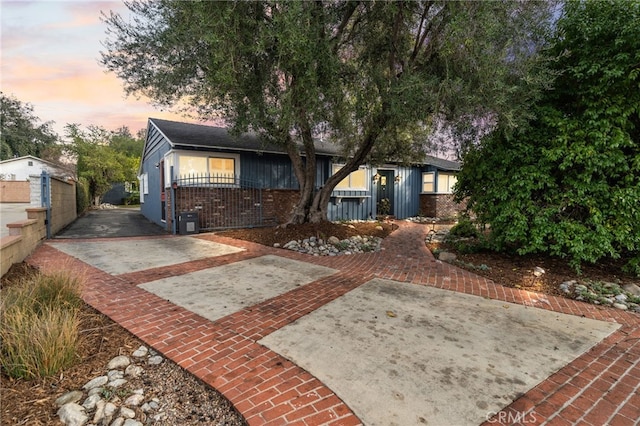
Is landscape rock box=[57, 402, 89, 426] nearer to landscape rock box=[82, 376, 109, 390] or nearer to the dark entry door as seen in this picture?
landscape rock box=[82, 376, 109, 390]

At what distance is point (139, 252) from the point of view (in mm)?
6613

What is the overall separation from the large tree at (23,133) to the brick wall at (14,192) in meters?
10.4

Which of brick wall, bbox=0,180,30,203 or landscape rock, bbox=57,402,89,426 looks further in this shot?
brick wall, bbox=0,180,30,203

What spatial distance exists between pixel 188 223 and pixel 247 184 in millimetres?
2539

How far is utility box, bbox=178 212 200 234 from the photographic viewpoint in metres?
9.31

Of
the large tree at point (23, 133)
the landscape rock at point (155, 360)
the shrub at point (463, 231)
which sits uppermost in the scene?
the large tree at point (23, 133)

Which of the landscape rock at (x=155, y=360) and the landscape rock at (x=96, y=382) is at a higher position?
the landscape rock at (x=96, y=382)

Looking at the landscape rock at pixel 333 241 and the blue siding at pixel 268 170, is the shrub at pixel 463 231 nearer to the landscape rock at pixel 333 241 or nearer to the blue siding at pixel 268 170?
the landscape rock at pixel 333 241

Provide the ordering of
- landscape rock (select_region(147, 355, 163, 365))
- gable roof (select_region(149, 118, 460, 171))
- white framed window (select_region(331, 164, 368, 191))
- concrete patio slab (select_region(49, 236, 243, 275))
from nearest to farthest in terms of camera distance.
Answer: landscape rock (select_region(147, 355, 163, 365)), concrete patio slab (select_region(49, 236, 243, 275)), gable roof (select_region(149, 118, 460, 171)), white framed window (select_region(331, 164, 368, 191))

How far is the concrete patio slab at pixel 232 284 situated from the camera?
12.0 feet

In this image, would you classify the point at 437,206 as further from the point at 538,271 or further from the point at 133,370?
the point at 133,370

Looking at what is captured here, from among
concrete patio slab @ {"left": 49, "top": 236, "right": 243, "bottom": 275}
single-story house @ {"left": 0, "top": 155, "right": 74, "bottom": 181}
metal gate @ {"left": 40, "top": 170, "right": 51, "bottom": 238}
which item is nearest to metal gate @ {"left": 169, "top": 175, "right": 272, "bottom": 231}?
concrete patio slab @ {"left": 49, "top": 236, "right": 243, "bottom": 275}

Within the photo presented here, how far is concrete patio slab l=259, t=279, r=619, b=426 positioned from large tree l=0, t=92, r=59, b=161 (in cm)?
3491

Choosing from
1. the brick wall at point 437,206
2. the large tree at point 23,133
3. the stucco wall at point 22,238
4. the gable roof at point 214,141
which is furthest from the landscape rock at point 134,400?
the large tree at point 23,133
